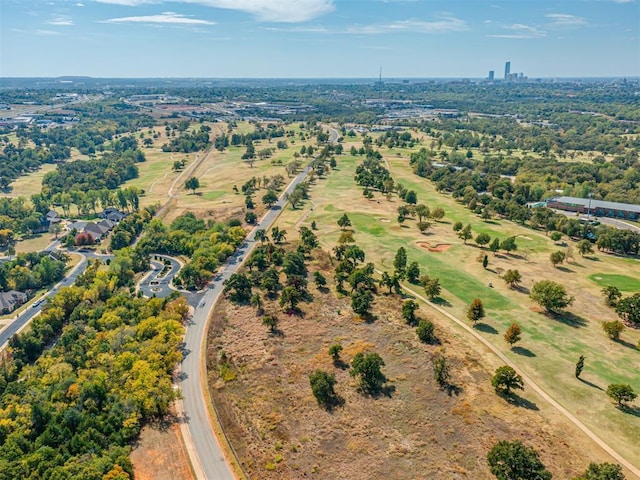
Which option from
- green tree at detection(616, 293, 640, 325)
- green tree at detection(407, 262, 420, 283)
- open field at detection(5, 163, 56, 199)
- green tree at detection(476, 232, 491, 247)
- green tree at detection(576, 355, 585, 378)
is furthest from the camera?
open field at detection(5, 163, 56, 199)

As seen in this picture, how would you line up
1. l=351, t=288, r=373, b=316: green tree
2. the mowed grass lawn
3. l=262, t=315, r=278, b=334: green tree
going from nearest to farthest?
1. the mowed grass lawn
2. l=262, t=315, r=278, b=334: green tree
3. l=351, t=288, r=373, b=316: green tree

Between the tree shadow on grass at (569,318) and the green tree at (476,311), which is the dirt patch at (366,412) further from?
the tree shadow on grass at (569,318)

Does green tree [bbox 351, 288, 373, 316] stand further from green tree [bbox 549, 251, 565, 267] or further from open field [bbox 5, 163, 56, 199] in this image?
open field [bbox 5, 163, 56, 199]

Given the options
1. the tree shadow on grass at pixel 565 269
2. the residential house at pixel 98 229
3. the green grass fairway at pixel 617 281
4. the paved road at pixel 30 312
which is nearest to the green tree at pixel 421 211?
the tree shadow on grass at pixel 565 269

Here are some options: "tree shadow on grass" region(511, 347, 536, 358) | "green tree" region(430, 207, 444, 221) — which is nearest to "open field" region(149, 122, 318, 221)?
"green tree" region(430, 207, 444, 221)

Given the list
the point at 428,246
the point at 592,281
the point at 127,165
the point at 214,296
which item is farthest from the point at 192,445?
the point at 127,165

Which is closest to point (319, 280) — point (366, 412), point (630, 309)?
point (366, 412)

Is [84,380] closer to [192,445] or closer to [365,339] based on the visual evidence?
[192,445]
